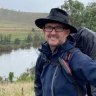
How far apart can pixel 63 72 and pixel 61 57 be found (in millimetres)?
137

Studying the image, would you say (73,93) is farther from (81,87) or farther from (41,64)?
(41,64)

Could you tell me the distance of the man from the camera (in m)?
3.40

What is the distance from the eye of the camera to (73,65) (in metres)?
3.45

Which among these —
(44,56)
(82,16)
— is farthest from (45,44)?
(82,16)

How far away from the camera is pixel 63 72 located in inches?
139

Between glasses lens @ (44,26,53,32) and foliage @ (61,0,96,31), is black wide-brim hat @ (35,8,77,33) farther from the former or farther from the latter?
foliage @ (61,0,96,31)

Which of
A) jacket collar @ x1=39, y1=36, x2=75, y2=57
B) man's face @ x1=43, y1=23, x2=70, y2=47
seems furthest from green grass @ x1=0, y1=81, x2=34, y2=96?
man's face @ x1=43, y1=23, x2=70, y2=47

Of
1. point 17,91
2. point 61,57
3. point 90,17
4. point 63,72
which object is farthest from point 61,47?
point 90,17

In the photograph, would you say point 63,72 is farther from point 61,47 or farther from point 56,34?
point 56,34

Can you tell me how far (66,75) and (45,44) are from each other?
1.45ft

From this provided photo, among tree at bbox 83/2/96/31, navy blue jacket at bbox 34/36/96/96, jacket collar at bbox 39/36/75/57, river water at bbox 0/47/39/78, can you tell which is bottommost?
river water at bbox 0/47/39/78

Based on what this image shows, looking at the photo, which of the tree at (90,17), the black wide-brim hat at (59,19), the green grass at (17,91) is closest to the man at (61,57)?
the black wide-brim hat at (59,19)

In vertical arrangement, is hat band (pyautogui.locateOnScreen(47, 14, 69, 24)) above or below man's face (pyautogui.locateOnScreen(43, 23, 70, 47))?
above

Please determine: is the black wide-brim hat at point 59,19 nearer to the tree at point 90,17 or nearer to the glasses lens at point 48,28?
the glasses lens at point 48,28
